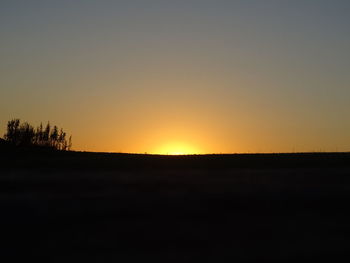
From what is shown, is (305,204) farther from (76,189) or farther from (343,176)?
(76,189)

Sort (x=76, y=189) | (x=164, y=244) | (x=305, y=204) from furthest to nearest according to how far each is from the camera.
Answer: (x=76, y=189) → (x=305, y=204) → (x=164, y=244)

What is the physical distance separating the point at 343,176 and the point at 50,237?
27.4ft

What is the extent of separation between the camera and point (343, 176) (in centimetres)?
1195

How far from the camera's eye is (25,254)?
5.36 meters

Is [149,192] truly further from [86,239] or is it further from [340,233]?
[340,233]

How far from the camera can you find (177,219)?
700 centimetres

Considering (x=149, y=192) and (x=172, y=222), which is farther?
(x=149, y=192)

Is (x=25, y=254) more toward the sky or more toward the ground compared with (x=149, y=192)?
more toward the ground

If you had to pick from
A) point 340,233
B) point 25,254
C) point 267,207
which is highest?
point 267,207

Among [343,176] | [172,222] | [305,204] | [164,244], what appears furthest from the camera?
[343,176]

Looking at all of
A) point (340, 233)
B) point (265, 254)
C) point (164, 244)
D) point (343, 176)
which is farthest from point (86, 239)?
point (343, 176)

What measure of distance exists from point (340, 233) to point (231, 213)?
1809mm

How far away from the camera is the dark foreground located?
5.38m

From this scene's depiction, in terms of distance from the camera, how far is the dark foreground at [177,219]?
5.38 m
